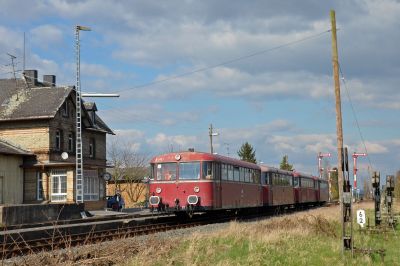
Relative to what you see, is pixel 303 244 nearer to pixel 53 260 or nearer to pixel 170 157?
pixel 53 260

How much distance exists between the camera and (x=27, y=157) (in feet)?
137

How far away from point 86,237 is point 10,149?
90.0ft

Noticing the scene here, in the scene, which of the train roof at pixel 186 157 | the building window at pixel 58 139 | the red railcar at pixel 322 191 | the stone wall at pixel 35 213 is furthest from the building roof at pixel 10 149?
the red railcar at pixel 322 191

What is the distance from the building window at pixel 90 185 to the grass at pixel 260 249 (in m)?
28.2

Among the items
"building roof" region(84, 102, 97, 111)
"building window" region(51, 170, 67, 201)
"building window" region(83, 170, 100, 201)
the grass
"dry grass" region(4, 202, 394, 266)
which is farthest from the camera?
"building roof" region(84, 102, 97, 111)

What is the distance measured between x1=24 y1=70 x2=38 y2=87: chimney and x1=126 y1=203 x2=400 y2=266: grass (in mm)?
32495

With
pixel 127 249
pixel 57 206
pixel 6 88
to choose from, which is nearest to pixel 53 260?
pixel 127 249

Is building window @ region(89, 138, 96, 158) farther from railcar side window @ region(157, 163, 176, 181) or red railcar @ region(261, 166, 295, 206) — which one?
railcar side window @ region(157, 163, 176, 181)

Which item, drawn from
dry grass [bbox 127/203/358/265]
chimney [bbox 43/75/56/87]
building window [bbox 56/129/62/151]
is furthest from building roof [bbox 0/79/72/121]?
dry grass [bbox 127/203/358/265]

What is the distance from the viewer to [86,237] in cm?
1420

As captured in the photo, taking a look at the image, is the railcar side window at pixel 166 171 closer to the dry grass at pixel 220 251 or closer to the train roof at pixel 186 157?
the train roof at pixel 186 157

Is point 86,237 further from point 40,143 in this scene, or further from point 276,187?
point 40,143

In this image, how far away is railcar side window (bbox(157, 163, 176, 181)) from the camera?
25758mm

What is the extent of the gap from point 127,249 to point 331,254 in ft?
16.7
